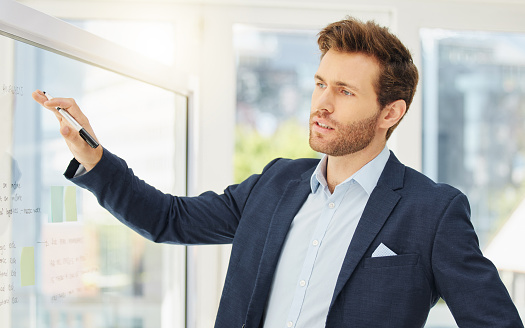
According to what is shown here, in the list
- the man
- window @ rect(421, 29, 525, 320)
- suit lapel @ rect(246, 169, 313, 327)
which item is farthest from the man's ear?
window @ rect(421, 29, 525, 320)

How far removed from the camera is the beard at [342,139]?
4.13 feet

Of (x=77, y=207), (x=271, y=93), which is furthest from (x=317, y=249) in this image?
(x=271, y=93)

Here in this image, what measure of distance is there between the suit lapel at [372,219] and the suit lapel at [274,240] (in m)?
0.18

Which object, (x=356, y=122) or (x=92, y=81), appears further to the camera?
(x=92, y=81)

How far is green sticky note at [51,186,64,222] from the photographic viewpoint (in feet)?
4.04

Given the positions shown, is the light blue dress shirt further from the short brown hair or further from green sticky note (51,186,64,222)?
green sticky note (51,186,64,222)

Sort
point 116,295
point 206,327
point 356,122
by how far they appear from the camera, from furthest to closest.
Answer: point 206,327 < point 116,295 < point 356,122

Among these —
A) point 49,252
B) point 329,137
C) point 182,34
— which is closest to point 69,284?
point 49,252

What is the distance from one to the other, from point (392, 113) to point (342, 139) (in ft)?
0.62

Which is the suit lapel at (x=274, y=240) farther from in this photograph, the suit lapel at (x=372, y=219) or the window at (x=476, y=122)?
the window at (x=476, y=122)

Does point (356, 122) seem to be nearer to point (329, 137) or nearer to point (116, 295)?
point (329, 137)

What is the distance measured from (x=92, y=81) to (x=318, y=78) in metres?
0.59

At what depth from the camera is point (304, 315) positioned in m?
1.18

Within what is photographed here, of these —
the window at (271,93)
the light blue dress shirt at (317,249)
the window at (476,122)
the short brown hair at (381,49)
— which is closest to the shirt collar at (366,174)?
the light blue dress shirt at (317,249)
